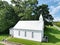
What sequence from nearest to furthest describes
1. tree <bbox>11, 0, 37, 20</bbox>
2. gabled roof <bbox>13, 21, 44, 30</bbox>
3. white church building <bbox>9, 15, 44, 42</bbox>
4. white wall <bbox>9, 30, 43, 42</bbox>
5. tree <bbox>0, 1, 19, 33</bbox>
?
1. white wall <bbox>9, 30, 43, 42</bbox>
2. white church building <bbox>9, 15, 44, 42</bbox>
3. gabled roof <bbox>13, 21, 44, 30</bbox>
4. tree <bbox>0, 1, 19, 33</bbox>
5. tree <bbox>11, 0, 37, 20</bbox>

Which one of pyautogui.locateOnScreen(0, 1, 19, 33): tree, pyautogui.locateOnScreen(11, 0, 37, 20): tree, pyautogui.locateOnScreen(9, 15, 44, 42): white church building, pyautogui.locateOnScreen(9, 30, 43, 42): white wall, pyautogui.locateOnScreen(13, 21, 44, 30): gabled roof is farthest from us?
pyautogui.locateOnScreen(11, 0, 37, 20): tree

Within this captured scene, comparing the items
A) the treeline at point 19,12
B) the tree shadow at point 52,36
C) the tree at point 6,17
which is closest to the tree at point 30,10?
the treeline at point 19,12

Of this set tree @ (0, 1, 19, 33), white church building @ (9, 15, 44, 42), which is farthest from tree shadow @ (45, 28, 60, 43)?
tree @ (0, 1, 19, 33)

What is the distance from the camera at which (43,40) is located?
3369 centimetres

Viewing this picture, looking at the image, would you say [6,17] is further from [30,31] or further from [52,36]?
[52,36]

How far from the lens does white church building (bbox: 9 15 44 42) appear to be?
33.7 metres

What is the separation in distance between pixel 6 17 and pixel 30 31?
15.0 meters

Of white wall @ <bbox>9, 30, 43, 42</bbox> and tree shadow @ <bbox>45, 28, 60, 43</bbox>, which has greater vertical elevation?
white wall @ <bbox>9, 30, 43, 42</bbox>

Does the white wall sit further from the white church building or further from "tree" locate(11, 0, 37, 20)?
"tree" locate(11, 0, 37, 20)

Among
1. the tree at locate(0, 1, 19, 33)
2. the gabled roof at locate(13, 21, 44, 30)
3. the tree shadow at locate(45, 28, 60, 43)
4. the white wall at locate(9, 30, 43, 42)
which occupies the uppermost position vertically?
the tree at locate(0, 1, 19, 33)

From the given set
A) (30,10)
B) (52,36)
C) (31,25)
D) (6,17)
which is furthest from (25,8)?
(52,36)

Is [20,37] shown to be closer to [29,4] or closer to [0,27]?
[0,27]

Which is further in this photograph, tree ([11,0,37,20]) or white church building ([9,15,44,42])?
tree ([11,0,37,20])

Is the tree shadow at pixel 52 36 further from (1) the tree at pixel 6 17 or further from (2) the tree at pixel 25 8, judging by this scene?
(1) the tree at pixel 6 17
